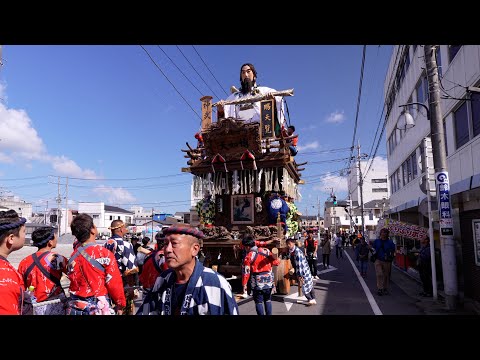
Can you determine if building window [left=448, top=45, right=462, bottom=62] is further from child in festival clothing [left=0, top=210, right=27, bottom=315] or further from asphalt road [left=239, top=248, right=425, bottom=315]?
child in festival clothing [left=0, top=210, right=27, bottom=315]

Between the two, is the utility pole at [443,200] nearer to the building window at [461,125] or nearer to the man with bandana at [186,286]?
the building window at [461,125]

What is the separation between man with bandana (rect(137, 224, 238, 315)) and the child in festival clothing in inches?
53.0

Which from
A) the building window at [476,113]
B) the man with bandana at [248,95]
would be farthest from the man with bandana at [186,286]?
the building window at [476,113]

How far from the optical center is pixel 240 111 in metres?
11.9

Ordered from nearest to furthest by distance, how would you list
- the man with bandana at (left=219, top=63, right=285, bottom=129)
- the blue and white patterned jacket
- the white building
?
the blue and white patterned jacket, the white building, the man with bandana at (left=219, top=63, right=285, bottom=129)

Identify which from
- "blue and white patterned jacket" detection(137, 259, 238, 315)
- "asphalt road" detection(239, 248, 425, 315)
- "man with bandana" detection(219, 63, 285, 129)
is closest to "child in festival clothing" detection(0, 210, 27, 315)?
"blue and white patterned jacket" detection(137, 259, 238, 315)

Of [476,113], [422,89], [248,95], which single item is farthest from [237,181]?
[422,89]

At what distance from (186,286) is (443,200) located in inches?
277

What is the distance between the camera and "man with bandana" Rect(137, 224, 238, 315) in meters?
2.25

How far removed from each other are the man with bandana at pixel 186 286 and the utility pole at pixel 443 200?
6.81 metres

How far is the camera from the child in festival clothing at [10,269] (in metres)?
2.81
